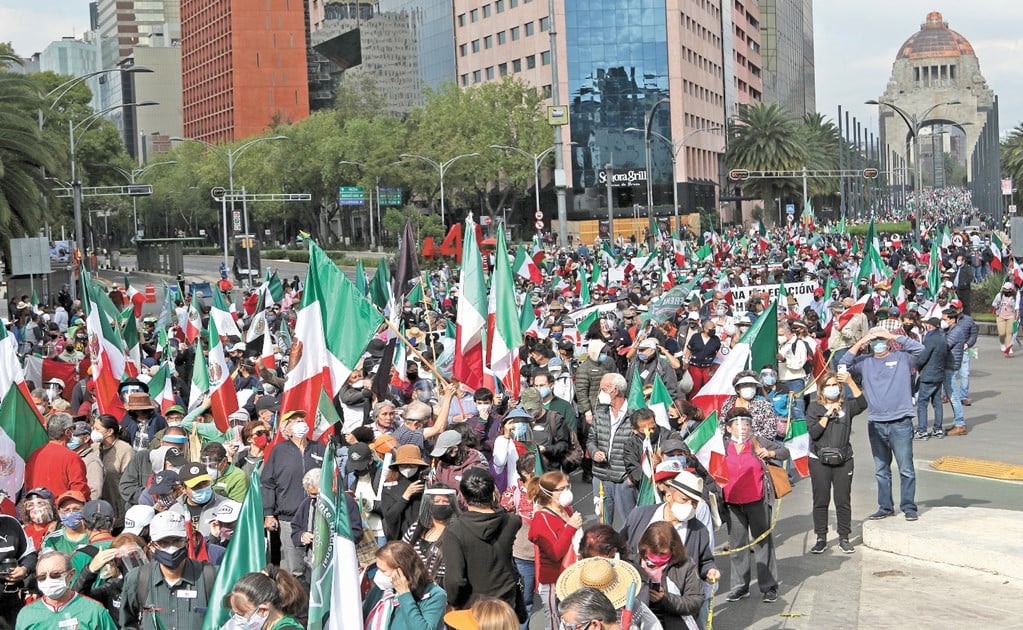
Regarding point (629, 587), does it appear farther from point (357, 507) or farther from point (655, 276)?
point (655, 276)

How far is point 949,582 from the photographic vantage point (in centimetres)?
1048

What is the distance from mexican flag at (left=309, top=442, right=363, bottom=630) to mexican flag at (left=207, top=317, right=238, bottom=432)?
6.68 m

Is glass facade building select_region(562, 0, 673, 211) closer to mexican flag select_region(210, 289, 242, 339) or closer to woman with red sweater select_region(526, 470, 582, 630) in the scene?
mexican flag select_region(210, 289, 242, 339)

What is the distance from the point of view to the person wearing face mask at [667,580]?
23.3ft

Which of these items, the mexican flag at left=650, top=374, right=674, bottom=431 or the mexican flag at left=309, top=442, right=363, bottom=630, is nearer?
the mexican flag at left=309, top=442, right=363, bottom=630

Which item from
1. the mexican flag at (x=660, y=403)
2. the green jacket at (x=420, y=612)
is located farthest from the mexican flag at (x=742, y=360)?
the green jacket at (x=420, y=612)

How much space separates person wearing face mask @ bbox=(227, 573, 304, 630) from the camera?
6445 mm

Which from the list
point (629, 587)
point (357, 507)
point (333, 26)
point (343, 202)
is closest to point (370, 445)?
point (357, 507)

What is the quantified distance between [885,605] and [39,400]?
8.04m

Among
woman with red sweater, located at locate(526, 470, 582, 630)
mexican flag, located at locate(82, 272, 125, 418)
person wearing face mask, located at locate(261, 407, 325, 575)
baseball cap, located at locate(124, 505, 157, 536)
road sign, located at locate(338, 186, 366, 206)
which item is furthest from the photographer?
road sign, located at locate(338, 186, 366, 206)

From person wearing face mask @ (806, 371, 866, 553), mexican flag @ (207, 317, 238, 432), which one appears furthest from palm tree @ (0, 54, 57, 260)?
person wearing face mask @ (806, 371, 866, 553)

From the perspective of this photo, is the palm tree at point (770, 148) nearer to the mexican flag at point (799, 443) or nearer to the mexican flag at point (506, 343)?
the mexican flag at point (506, 343)

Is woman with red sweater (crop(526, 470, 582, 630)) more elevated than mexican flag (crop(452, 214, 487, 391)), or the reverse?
mexican flag (crop(452, 214, 487, 391))

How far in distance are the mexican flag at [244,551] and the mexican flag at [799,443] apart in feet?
18.3
